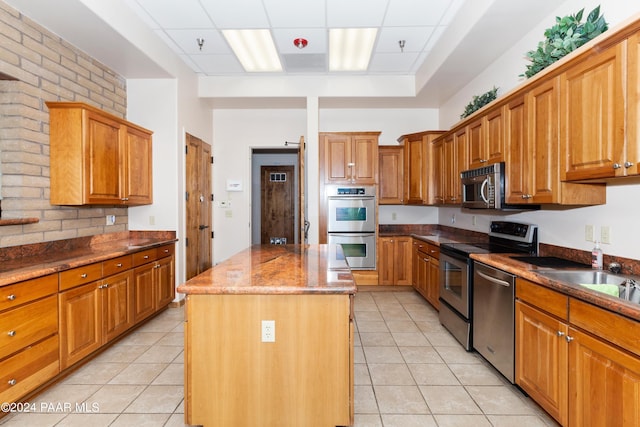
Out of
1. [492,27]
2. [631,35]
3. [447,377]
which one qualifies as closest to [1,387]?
[447,377]

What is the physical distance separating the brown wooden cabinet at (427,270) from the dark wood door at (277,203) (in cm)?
370

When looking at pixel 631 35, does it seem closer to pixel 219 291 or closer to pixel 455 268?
pixel 455 268

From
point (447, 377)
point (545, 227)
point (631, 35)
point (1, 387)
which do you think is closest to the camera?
point (631, 35)

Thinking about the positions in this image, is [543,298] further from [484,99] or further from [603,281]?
[484,99]

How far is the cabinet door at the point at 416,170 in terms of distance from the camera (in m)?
4.80

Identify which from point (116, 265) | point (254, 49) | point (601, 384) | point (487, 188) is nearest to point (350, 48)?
point (254, 49)

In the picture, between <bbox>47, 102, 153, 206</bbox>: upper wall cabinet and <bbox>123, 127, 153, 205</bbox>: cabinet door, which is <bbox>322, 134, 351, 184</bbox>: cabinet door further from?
<bbox>47, 102, 153, 206</bbox>: upper wall cabinet

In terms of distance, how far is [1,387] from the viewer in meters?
1.94

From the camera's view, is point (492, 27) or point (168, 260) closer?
point (492, 27)

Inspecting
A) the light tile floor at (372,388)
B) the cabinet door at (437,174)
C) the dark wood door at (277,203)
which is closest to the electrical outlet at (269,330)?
the light tile floor at (372,388)

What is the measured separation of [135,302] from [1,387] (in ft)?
4.49

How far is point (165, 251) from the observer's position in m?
3.91

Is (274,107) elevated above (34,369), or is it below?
above

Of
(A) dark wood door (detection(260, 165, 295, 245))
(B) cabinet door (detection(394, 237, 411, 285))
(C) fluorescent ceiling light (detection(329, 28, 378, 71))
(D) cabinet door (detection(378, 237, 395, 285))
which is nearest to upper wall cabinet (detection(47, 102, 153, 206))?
(C) fluorescent ceiling light (detection(329, 28, 378, 71))
